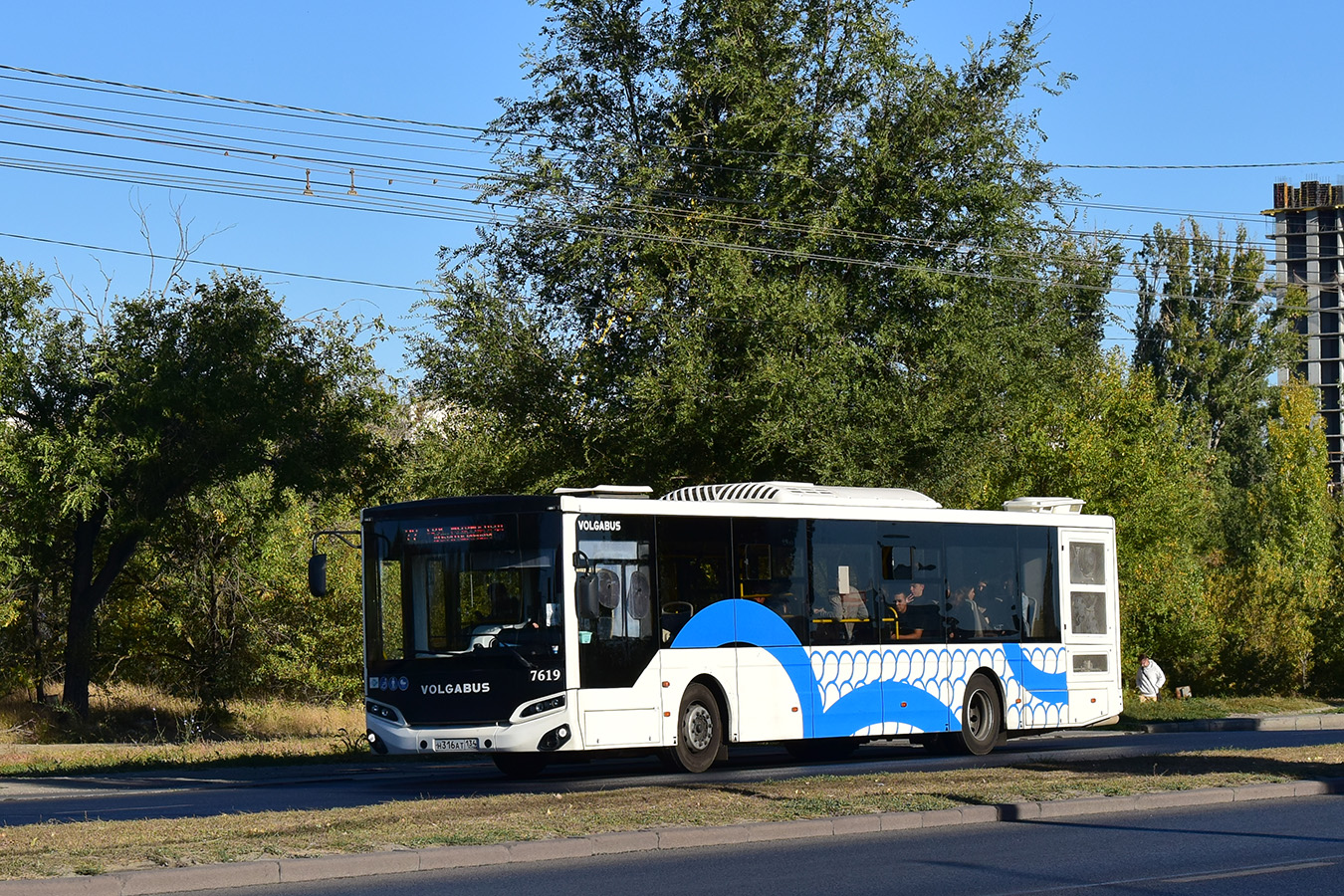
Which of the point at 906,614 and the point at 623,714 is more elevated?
the point at 906,614

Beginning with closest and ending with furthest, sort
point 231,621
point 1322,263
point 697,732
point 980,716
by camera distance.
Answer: point 697,732 → point 980,716 → point 231,621 → point 1322,263

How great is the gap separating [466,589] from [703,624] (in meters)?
2.81

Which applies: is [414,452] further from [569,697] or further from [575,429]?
[569,697]

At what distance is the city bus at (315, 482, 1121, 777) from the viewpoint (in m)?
16.7

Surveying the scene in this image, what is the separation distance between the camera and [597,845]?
1110 cm

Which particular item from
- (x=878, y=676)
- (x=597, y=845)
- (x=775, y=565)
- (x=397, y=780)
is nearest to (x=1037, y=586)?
(x=878, y=676)

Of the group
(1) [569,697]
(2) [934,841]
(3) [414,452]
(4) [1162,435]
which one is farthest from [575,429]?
(4) [1162,435]

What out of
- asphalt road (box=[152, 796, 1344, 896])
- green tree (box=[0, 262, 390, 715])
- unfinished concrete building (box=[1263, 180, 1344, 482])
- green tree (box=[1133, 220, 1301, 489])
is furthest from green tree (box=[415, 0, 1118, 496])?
unfinished concrete building (box=[1263, 180, 1344, 482])

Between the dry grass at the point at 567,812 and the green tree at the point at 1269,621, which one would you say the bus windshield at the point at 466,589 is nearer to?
the dry grass at the point at 567,812

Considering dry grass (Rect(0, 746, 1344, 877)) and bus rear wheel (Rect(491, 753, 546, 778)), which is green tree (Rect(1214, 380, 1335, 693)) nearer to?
dry grass (Rect(0, 746, 1344, 877))

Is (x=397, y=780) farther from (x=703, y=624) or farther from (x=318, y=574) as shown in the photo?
(x=703, y=624)

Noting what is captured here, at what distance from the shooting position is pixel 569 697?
Result: 54.0ft

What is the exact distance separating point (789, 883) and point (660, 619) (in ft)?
25.7

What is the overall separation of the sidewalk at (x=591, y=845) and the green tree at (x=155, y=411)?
19.1 meters
